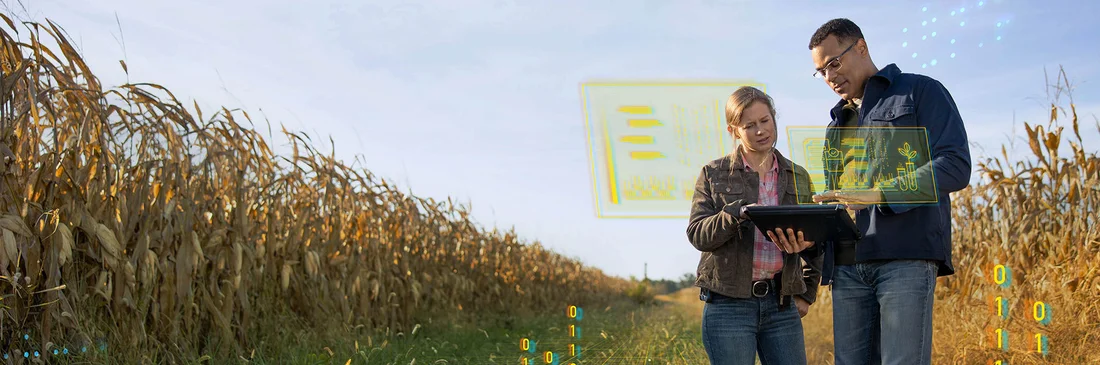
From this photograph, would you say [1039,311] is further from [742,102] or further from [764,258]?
[742,102]

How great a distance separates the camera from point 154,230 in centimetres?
337

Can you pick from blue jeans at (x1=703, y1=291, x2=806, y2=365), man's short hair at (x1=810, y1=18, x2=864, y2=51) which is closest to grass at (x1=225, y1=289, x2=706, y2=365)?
blue jeans at (x1=703, y1=291, x2=806, y2=365)

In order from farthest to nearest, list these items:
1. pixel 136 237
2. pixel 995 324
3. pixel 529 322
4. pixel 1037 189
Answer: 1. pixel 529 322
2. pixel 1037 189
3. pixel 995 324
4. pixel 136 237

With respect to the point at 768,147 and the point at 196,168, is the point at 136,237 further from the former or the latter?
the point at 768,147

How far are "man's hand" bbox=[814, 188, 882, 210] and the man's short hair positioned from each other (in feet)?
1.47

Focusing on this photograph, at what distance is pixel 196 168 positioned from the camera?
3.69m

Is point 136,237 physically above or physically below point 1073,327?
above

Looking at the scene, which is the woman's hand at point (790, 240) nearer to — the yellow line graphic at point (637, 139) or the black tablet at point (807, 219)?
the black tablet at point (807, 219)

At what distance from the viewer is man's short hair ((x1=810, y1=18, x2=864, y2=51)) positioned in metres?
2.05

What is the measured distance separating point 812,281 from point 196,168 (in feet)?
9.53

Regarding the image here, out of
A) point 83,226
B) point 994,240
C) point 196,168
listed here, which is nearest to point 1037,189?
point 994,240
